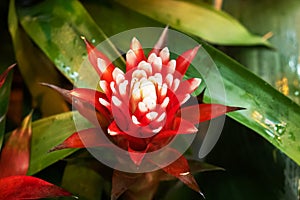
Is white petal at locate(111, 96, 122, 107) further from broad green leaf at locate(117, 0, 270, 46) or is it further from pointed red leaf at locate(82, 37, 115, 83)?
broad green leaf at locate(117, 0, 270, 46)

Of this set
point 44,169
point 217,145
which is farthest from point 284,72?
point 44,169

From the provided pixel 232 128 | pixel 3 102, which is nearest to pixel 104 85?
pixel 3 102

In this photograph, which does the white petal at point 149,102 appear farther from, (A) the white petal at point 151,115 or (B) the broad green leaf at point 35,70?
(B) the broad green leaf at point 35,70

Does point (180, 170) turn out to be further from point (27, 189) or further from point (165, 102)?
point (27, 189)

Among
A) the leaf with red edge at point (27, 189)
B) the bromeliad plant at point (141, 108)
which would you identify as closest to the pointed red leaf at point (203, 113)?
the bromeliad plant at point (141, 108)

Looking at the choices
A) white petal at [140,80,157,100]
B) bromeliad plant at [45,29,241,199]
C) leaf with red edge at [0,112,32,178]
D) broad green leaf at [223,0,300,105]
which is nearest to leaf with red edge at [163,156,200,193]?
bromeliad plant at [45,29,241,199]

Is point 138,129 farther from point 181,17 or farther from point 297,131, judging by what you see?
point 181,17
